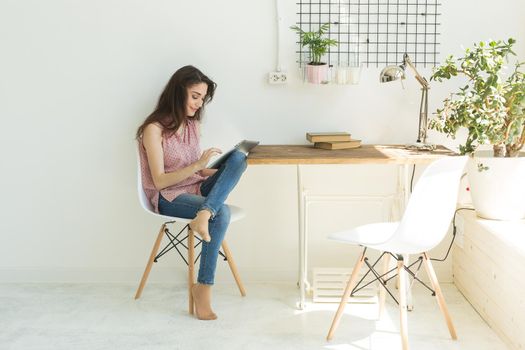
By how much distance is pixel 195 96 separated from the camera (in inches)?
130

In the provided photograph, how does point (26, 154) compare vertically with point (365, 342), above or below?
above

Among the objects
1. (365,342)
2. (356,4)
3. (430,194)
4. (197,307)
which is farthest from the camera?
(356,4)

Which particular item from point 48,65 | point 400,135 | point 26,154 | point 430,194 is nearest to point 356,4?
point 400,135

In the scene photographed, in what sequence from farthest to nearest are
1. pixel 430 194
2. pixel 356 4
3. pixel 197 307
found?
pixel 356 4, pixel 197 307, pixel 430 194

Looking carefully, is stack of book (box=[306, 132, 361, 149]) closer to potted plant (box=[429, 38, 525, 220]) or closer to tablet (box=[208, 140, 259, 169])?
tablet (box=[208, 140, 259, 169])

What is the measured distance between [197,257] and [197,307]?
0.48m

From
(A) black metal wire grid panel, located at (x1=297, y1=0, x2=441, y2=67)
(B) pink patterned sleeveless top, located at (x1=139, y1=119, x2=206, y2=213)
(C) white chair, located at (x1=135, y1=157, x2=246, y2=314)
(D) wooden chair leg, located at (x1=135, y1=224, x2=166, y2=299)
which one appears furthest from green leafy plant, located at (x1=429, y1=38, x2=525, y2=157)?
(D) wooden chair leg, located at (x1=135, y1=224, x2=166, y2=299)

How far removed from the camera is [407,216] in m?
2.58

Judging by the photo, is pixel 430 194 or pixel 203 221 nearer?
pixel 430 194

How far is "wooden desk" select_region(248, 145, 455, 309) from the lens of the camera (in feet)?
10.1

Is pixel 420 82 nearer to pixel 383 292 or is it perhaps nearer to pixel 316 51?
pixel 316 51

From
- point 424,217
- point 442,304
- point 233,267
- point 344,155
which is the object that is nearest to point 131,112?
point 233,267

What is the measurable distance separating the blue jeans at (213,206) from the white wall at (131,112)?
0.48m

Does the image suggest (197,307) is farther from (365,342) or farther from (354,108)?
(354,108)
